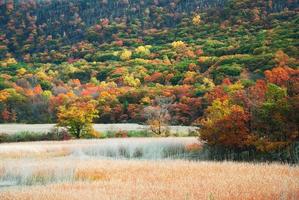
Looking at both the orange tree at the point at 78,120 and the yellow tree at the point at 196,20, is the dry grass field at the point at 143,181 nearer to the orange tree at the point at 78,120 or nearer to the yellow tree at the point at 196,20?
the orange tree at the point at 78,120

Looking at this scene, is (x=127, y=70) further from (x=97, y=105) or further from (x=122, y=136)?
(x=122, y=136)

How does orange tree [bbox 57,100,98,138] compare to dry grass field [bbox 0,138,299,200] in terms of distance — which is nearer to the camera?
dry grass field [bbox 0,138,299,200]

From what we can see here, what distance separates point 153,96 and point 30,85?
40.9 metres

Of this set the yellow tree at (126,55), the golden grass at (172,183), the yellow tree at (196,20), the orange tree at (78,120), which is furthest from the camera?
the yellow tree at (196,20)

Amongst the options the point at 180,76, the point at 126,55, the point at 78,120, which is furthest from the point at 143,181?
the point at 126,55

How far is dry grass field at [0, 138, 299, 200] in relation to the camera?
18750mm

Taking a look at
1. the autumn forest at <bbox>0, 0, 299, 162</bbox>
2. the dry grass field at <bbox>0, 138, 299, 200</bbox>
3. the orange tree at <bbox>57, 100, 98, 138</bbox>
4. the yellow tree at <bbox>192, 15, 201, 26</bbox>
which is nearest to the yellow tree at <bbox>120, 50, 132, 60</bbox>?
the autumn forest at <bbox>0, 0, 299, 162</bbox>

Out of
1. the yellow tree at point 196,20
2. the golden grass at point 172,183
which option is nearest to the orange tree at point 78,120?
the golden grass at point 172,183

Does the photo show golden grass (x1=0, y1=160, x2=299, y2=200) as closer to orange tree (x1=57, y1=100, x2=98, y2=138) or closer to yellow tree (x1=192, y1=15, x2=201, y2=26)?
orange tree (x1=57, y1=100, x2=98, y2=138)

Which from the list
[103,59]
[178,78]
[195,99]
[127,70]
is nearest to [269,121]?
[195,99]

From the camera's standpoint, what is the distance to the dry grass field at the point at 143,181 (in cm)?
1875

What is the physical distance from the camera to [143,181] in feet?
75.0

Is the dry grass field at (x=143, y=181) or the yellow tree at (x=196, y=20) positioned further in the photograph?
the yellow tree at (x=196, y=20)

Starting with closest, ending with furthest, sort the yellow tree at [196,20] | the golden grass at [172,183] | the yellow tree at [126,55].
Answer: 1. the golden grass at [172,183]
2. the yellow tree at [126,55]
3. the yellow tree at [196,20]
